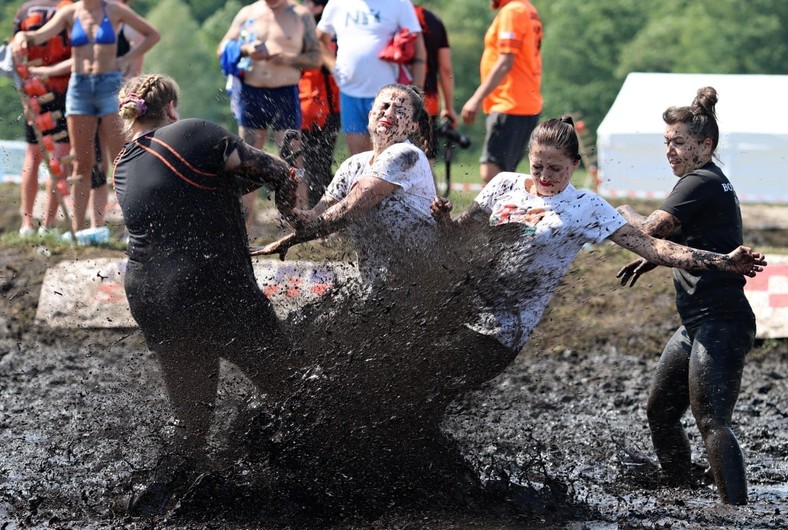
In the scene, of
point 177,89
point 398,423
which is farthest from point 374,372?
point 177,89

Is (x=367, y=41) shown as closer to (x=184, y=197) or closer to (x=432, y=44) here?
(x=432, y=44)

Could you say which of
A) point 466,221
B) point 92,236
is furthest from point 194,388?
point 92,236

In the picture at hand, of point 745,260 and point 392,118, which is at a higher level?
point 392,118

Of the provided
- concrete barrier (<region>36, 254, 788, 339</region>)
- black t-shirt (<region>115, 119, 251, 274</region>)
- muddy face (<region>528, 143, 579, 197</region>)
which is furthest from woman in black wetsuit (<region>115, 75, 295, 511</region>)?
concrete barrier (<region>36, 254, 788, 339</region>)

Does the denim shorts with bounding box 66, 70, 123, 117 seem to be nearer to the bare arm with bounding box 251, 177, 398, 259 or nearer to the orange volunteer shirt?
the orange volunteer shirt

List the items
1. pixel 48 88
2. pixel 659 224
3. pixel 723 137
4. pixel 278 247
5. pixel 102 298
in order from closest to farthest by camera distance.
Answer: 1. pixel 659 224
2. pixel 278 247
3. pixel 102 298
4. pixel 48 88
5. pixel 723 137

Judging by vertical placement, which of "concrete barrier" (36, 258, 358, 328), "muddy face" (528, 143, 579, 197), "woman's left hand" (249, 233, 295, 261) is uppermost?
"muddy face" (528, 143, 579, 197)

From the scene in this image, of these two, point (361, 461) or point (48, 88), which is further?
point (48, 88)

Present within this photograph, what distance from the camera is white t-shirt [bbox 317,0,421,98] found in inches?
372

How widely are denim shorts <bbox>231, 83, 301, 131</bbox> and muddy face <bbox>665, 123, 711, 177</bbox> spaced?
4.09 metres

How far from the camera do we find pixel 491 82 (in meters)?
9.77

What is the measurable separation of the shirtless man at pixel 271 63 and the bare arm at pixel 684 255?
4318 millimetres

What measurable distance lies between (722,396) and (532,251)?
1093 mm

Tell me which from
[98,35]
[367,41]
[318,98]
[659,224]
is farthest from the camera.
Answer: [318,98]
